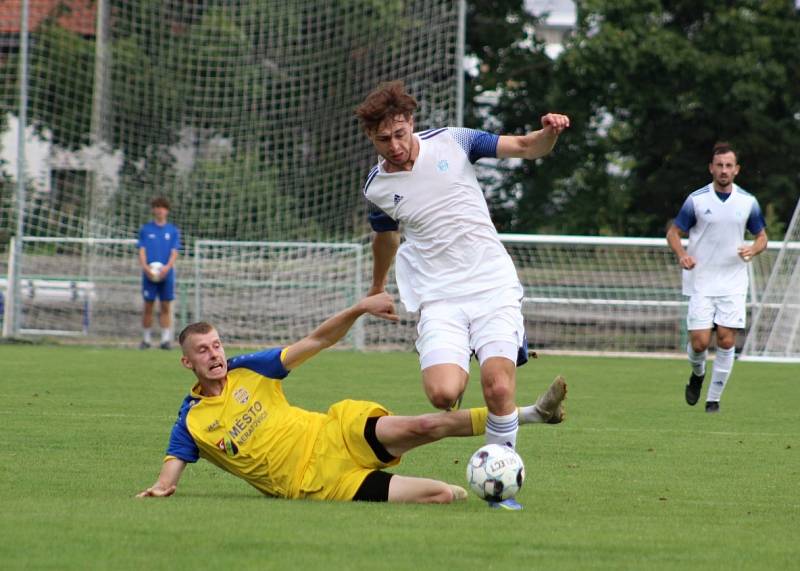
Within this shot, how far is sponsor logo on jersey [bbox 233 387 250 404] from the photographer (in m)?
6.40

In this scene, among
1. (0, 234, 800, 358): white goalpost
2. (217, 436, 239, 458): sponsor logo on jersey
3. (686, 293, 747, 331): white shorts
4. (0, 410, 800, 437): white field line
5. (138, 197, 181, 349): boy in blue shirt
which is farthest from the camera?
(0, 234, 800, 358): white goalpost

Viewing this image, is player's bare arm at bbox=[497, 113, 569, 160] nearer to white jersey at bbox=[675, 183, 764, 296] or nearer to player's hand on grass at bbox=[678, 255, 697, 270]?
player's hand on grass at bbox=[678, 255, 697, 270]

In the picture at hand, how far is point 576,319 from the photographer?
845 inches

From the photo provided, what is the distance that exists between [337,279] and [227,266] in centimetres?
168

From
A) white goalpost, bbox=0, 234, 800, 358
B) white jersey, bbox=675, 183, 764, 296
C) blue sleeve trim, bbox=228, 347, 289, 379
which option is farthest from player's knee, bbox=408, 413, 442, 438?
white goalpost, bbox=0, 234, 800, 358

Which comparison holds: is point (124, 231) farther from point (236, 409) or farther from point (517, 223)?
point (236, 409)

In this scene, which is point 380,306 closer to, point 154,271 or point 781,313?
point 154,271

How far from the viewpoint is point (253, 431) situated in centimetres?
636

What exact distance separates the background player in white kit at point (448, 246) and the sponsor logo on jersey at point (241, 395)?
0.83m

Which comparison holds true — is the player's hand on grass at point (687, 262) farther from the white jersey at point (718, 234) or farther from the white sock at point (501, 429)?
the white sock at point (501, 429)

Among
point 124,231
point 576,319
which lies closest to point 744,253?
point 576,319

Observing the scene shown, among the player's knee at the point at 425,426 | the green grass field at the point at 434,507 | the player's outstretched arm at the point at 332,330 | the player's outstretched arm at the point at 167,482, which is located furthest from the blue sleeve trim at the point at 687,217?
the player's outstretched arm at the point at 167,482

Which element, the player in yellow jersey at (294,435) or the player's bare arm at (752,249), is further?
the player's bare arm at (752,249)

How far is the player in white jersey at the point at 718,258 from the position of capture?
12031 mm
